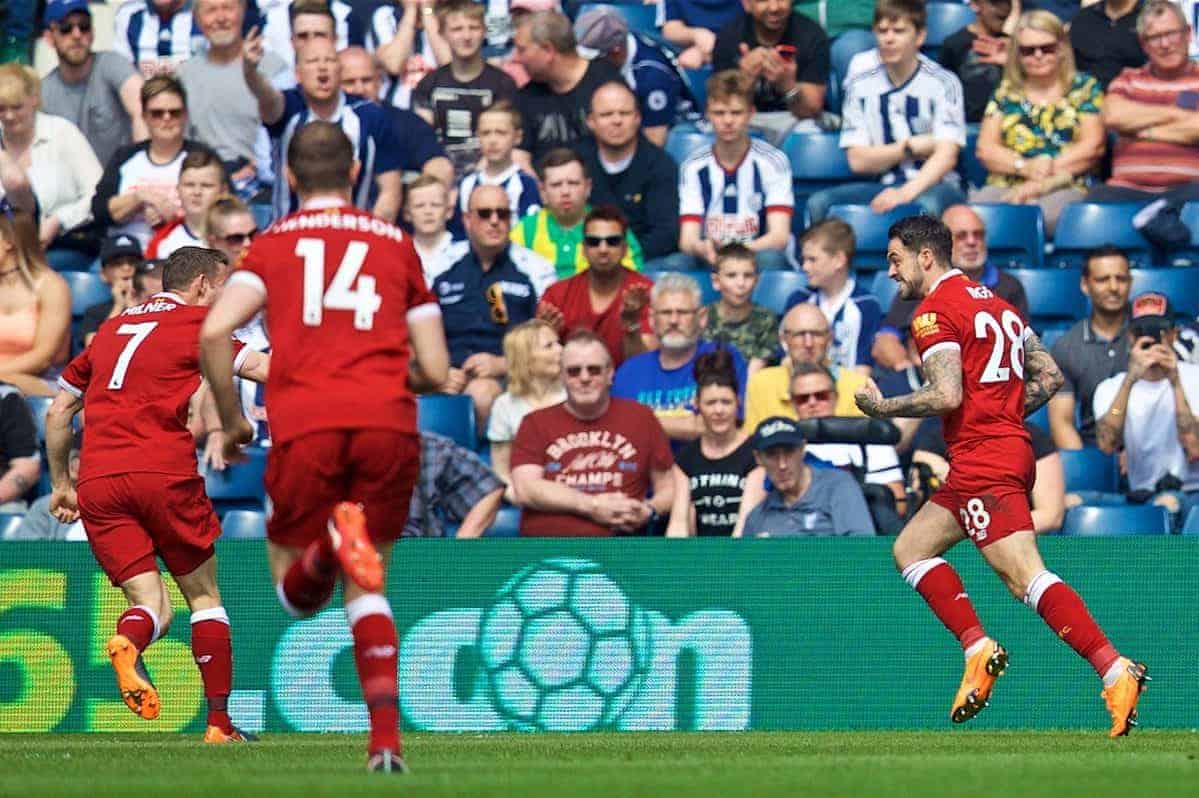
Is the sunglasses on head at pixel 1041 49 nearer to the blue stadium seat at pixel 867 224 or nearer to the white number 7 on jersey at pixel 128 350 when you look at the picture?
the blue stadium seat at pixel 867 224

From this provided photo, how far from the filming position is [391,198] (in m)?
14.7

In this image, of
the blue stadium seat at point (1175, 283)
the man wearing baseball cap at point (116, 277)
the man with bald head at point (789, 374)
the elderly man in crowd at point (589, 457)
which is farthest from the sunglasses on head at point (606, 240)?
the blue stadium seat at point (1175, 283)

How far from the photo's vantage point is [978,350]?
9.23 metres

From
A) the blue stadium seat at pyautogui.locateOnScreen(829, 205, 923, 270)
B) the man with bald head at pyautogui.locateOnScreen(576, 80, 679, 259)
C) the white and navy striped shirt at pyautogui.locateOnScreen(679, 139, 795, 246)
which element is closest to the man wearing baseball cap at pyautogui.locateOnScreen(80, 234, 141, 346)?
the man with bald head at pyautogui.locateOnScreen(576, 80, 679, 259)

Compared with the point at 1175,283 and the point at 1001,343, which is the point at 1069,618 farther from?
the point at 1175,283

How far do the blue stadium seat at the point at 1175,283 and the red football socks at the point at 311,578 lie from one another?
27.2 feet

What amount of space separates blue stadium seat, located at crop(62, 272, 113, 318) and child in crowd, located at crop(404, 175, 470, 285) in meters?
2.26

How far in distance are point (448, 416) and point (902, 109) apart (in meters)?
4.04

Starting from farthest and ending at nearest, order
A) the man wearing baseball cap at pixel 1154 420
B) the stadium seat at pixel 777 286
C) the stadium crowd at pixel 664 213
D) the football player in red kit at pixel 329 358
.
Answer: the stadium seat at pixel 777 286 < the man wearing baseball cap at pixel 1154 420 < the stadium crowd at pixel 664 213 < the football player in red kit at pixel 329 358

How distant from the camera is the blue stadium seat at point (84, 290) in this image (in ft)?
48.4

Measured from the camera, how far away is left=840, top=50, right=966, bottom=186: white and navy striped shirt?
1480cm

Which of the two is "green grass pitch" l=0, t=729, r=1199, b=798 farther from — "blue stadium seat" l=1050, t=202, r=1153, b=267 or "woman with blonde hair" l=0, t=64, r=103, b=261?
"woman with blonde hair" l=0, t=64, r=103, b=261

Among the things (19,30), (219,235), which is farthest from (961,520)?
(19,30)

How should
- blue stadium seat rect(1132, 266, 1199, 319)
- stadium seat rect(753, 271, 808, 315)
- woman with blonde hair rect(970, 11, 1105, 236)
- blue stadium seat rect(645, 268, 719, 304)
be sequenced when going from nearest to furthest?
1. blue stadium seat rect(1132, 266, 1199, 319)
2. stadium seat rect(753, 271, 808, 315)
3. blue stadium seat rect(645, 268, 719, 304)
4. woman with blonde hair rect(970, 11, 1105, 236)
